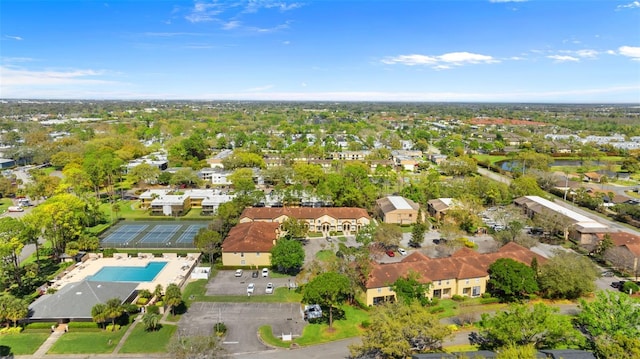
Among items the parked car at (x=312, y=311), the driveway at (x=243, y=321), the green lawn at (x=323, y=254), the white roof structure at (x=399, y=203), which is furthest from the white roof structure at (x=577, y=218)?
the driveway at (x=243, y=321)

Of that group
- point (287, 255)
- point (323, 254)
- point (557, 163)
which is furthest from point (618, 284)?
point (557, 163)

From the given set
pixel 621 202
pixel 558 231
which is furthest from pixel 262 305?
pixel 621 202

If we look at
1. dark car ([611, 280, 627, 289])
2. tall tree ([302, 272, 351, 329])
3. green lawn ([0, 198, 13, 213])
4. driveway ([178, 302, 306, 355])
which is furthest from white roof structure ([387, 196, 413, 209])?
green lawn ([0, 198, 13, 213])

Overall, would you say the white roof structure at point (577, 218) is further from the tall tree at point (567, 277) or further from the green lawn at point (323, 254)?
the green lawn at point (323, 254)

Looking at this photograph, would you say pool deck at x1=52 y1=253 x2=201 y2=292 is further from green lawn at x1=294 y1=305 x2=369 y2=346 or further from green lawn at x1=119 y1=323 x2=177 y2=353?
green lawn at x1=294 y1=305 x2=369 y2=346

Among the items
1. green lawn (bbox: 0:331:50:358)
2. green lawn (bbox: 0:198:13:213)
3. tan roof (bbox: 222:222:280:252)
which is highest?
tan roof (bbox: 222:222:280:252)
